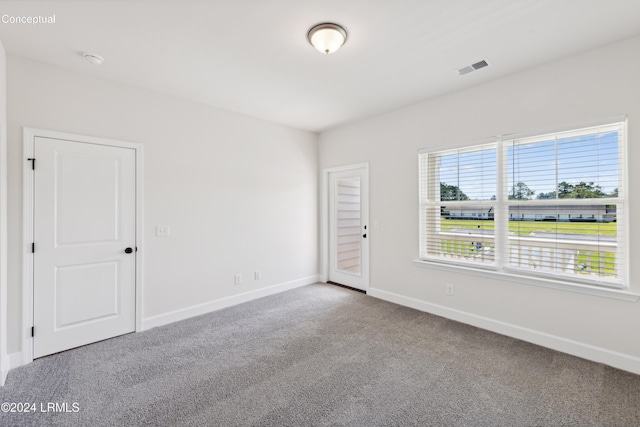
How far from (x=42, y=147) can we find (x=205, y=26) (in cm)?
196

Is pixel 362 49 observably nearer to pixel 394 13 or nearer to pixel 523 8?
pixel 394 13

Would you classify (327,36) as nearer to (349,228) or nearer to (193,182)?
(193,182)

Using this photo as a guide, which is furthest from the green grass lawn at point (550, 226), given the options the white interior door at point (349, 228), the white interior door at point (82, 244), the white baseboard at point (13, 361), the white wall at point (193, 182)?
the white baseboard at point (13, 361)

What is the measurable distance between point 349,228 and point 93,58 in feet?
12.5

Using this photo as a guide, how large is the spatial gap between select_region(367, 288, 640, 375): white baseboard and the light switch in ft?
10.4

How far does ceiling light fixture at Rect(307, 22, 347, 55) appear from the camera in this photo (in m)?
2.15

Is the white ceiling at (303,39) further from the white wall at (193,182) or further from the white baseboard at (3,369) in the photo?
the white baseboard at (3,369)

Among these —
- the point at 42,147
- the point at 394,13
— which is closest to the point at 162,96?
the point at 42,147

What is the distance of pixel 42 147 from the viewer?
103 inches

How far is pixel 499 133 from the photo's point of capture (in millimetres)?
3062

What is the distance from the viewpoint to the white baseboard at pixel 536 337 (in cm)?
239

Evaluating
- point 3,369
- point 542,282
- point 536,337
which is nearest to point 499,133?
point 542,282

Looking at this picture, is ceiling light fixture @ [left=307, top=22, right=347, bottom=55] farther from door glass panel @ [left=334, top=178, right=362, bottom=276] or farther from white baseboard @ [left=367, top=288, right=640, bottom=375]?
white baseboard @ [left=367, top=288, right=640, bottom=375]

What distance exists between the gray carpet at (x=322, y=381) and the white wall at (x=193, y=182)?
0.69 meters
